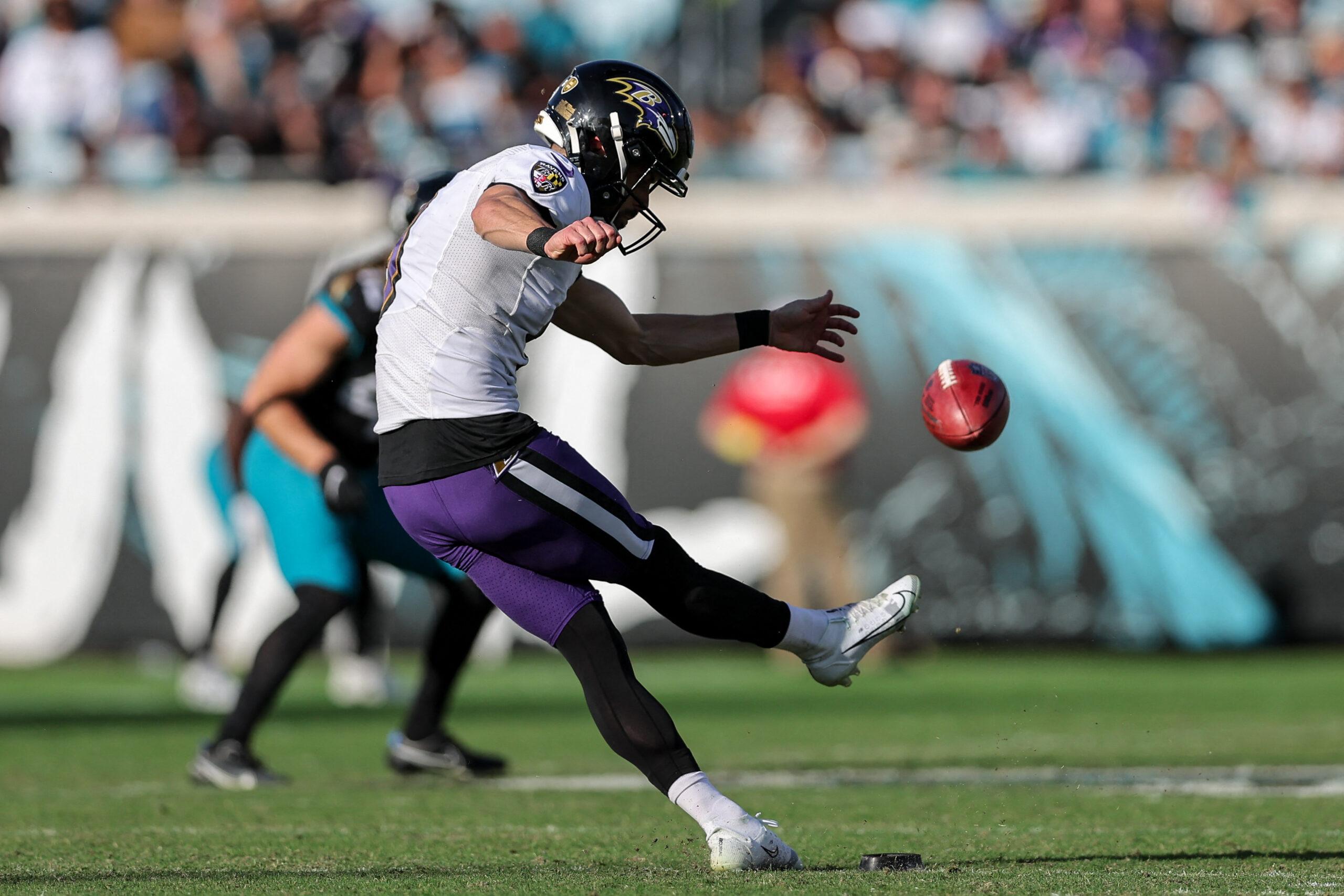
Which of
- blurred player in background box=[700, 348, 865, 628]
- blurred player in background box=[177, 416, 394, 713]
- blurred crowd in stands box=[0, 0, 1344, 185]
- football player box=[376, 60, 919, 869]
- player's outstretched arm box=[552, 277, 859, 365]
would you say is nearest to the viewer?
football player box=[376, 60, 919, 869]

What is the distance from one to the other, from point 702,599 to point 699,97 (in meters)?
10.7

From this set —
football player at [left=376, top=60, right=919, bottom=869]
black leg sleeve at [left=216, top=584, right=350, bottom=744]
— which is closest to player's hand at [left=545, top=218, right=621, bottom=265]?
football player at [left=376, top=60, right=919, bottom=869]

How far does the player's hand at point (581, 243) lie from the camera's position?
3.90 metres

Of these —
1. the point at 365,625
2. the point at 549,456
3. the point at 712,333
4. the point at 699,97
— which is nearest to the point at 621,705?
the point at 549,456

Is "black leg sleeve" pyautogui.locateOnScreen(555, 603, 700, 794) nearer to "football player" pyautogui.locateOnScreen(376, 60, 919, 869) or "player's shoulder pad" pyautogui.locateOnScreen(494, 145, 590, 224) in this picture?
"football player" pyautogui.locateOnScreen(376, 60, 919, 869)

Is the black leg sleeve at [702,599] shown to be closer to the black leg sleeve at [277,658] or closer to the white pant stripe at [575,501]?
the white pant stripe at [575,501]

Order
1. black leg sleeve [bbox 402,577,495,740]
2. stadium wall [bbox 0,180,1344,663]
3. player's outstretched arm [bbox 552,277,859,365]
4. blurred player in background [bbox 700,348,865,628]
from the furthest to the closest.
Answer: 1. stadium wall [bbox 0,180,1344,663]
2. blurred player in background [bbox 700,348,865,628]
3. black leg sleeve [bbox 402,577,495,740]
4. player's outstretched arm [bbox 552,277,859,365]

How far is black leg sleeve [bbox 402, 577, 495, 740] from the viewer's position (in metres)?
6.72

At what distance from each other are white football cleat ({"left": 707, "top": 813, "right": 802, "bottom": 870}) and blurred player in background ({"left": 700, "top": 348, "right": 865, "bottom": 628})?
27.5 ft

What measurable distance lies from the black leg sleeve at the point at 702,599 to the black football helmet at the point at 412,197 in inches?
84.6

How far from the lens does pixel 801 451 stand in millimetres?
12797

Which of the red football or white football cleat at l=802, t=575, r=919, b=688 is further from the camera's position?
the red football

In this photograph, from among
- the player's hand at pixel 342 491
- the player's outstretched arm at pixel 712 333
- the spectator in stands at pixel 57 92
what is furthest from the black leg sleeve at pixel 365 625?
the player's outstretched arm at pixel 712 333

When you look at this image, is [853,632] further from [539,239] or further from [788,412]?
[788,412]
